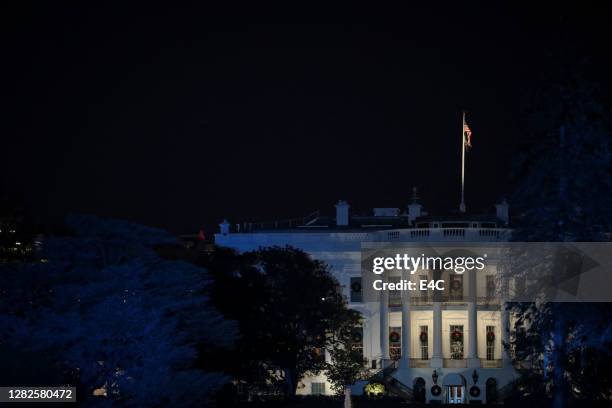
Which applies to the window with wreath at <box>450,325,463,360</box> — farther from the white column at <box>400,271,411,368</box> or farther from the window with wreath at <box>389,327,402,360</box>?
the window with wreath at <box>389,327,402,360</box>

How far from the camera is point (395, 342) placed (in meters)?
86.3

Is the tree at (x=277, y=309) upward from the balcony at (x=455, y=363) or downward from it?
upward

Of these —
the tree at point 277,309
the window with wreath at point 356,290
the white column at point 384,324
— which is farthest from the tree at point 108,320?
the window with wreath at point 356,290

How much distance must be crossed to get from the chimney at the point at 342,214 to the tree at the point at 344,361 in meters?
18.9

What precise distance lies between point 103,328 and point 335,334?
33.5 meters

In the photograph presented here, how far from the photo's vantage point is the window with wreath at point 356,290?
88125mm

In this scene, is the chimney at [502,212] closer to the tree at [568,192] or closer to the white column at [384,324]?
the white column at [384,324]

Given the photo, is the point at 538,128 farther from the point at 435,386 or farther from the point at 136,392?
the point at 435,386

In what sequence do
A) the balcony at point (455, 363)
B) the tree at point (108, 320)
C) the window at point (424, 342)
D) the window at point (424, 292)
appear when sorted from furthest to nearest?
1. the window at point (424, 292)
2. the window at point (424, 342)
3. the balcony at point (455, 363)
4. the tree at point (108, 320)

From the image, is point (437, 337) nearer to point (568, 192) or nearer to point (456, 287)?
point (456, 287)

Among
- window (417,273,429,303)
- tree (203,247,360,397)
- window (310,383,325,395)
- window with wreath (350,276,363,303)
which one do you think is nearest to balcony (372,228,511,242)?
window (417,273,429,303)

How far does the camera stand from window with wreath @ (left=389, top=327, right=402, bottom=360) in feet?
281

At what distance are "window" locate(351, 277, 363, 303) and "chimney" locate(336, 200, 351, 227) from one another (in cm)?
855

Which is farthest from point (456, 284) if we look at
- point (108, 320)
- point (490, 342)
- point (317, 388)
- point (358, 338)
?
point (108, 320)
